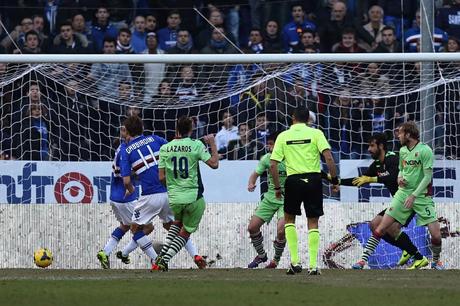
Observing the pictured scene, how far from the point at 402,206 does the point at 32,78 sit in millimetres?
6506

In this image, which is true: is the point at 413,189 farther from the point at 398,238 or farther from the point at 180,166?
the point at 180,166

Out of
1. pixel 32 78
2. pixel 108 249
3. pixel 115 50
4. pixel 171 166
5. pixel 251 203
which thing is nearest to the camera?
pixel 171 166

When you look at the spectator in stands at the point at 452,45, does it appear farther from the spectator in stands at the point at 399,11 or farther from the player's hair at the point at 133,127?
the player's hair at the point at 133,127

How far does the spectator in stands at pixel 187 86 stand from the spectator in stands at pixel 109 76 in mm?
825

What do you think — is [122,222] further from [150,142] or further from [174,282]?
[174,282]

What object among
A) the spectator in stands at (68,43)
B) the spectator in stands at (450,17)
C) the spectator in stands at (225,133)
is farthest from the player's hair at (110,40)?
the spectator in stands at (450,17)

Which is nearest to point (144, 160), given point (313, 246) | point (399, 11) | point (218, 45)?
point (313, 246)

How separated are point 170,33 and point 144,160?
25.2ft

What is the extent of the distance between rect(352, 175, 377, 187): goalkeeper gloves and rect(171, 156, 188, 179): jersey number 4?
266cm

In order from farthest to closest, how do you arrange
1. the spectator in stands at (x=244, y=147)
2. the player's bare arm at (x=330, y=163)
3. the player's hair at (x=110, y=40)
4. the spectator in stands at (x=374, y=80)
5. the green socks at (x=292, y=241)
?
the player's hair at (x=110, y=40)
the spectator in stands at (x=374, y=80)
the spectator in stands at (x=244, y=147)
the green socks at (x=292, y=241)
the player's bare arm at (x=330, y=163)

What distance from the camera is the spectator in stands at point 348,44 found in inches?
904

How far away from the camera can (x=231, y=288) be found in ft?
40.5

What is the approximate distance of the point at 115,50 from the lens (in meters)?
23.2

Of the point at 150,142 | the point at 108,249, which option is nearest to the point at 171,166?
the point at 150,142
